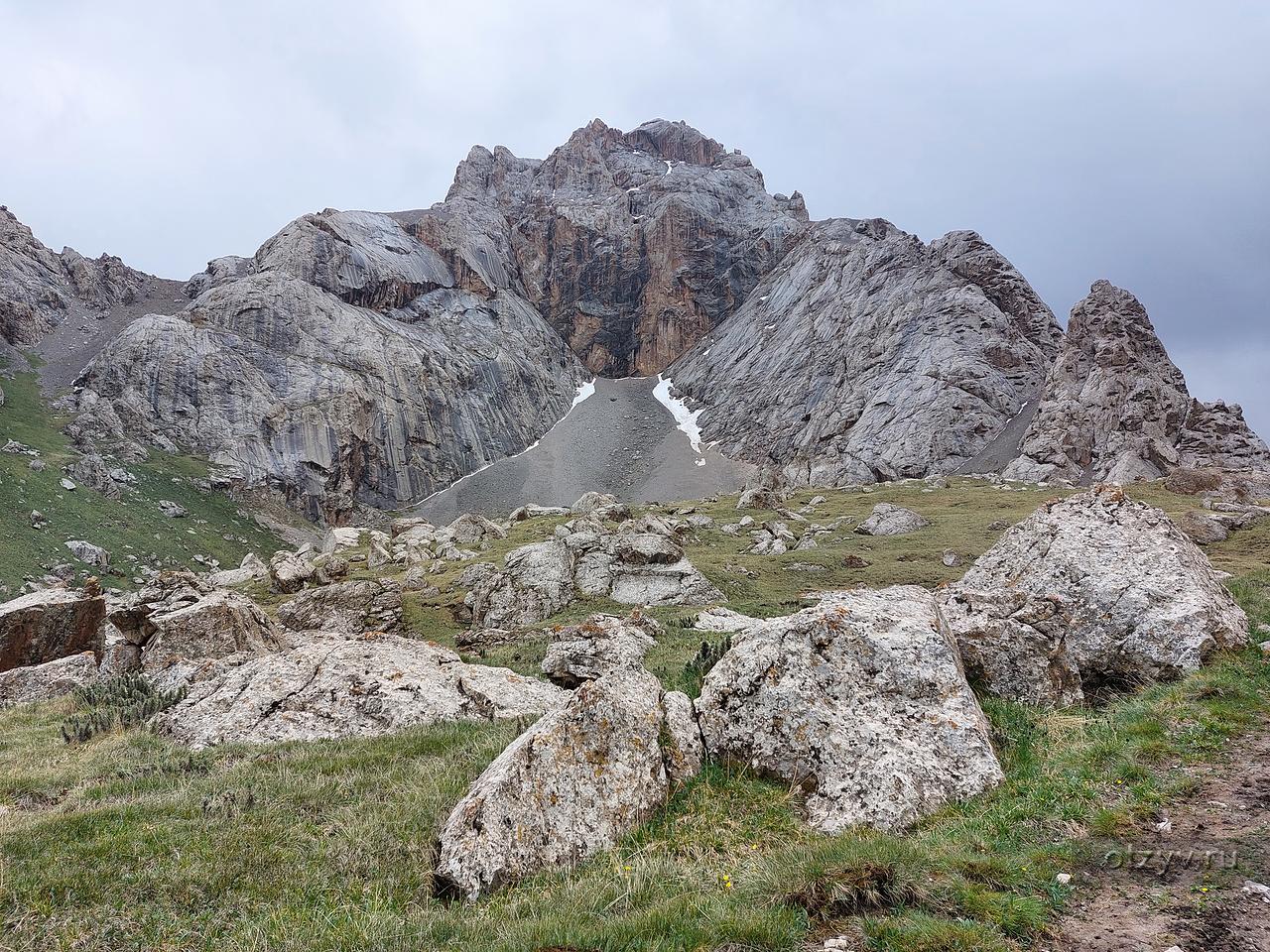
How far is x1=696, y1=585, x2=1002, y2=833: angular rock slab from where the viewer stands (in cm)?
827

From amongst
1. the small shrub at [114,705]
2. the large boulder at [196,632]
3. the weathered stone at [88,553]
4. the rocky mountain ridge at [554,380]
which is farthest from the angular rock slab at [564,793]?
the rocky mountain ridge at [554,380]

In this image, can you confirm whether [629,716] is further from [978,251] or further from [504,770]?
[978,251]

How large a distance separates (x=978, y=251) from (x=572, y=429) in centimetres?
11445

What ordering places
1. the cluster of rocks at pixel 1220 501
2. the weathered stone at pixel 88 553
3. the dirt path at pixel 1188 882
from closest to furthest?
1. the dirt path at pixel 1188 882
2. the cluster of rocks at pixel 1220 501
3. the weathered stone at pixel 88 553

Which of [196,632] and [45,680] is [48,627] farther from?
[196,632]

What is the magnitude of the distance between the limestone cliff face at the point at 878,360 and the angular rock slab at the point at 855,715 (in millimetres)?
106101

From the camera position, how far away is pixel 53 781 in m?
10.5

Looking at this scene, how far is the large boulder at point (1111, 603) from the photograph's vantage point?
11.8 metres

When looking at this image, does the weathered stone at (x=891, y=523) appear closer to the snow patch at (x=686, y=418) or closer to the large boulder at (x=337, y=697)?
the large boulder at (x=337, y=697)

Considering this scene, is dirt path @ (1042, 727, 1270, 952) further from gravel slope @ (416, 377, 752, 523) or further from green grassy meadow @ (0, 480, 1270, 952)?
gravel slope @ (416, 377, 752, 523)

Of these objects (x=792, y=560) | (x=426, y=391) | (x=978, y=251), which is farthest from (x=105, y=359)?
(x=978, y=251)

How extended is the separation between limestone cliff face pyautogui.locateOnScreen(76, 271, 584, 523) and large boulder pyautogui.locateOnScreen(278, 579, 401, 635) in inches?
3596

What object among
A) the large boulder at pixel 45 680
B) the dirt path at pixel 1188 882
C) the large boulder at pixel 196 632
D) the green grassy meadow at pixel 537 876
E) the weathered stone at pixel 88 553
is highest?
the weathered stone at pixel 88 553

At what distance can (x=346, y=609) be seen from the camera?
123ft
